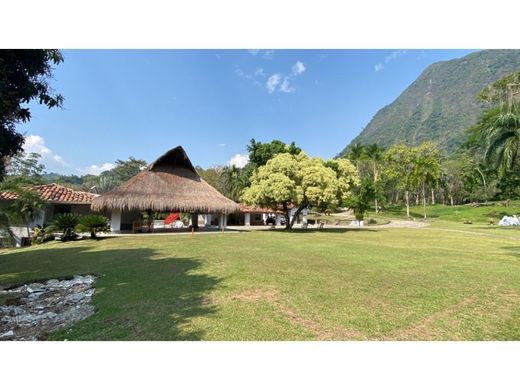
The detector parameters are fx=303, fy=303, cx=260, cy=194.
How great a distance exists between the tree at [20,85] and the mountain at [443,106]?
9748 cm

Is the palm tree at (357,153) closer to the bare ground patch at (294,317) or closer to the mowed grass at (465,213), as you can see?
the mowed grass at (465,213)

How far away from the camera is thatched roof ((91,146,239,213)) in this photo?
64.6ft

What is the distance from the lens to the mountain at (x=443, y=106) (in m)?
102

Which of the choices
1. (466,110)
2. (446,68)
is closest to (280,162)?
(466,110)

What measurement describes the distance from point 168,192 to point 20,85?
53.6ft

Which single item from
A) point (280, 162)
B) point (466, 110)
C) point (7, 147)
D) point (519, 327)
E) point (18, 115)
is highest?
point (466, 110)

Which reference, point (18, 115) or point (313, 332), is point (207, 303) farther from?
point (18, 115)

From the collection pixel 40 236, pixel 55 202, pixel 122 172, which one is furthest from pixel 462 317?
pixel 122 172

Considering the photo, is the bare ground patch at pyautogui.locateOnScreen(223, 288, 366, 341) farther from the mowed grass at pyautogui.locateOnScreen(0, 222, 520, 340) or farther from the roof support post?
the roof support post

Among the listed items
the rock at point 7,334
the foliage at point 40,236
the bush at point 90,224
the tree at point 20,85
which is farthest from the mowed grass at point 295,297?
the foliage at point 40,236

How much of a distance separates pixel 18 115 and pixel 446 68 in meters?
196

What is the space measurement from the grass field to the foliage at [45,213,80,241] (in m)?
6.49

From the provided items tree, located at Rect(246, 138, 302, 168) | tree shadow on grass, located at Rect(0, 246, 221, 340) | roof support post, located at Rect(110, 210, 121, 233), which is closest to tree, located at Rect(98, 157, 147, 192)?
tree, located at Rect(246, 138, 302, 168)

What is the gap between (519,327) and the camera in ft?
13.4
